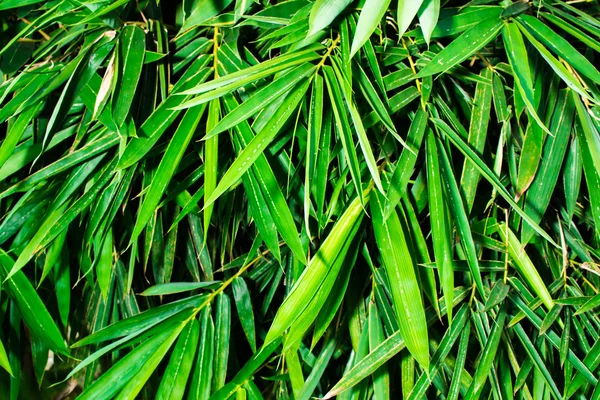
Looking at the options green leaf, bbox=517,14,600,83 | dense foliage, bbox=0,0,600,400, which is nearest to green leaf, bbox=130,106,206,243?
dense foliage, bbox=0,0,600,400

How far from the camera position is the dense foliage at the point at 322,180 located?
685 mm

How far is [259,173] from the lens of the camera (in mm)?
734

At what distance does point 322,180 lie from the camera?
2.37 ft

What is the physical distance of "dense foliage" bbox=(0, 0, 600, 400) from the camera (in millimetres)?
685

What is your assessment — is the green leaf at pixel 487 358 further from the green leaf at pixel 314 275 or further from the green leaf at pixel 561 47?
the green leaf at pixel 561 47

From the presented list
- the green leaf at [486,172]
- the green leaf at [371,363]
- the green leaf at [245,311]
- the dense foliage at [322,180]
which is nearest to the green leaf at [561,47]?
the dense foliage at [322,180]

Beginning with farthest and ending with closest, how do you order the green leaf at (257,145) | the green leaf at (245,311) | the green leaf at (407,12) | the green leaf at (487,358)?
the green leaf at (245,311) < the green leaf at (487,358) < the green leaf at (257,145) < the green leaf at (407,12)

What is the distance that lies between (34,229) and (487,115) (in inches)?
26.5

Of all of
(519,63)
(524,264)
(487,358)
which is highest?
(519,63)

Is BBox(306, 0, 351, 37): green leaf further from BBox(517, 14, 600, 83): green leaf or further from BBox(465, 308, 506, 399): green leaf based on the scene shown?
BBox(465, 308, 506, 399): green leaf

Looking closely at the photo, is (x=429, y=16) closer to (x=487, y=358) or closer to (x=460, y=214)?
(x=460, y=214)

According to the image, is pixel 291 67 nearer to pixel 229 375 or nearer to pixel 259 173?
pixel 259 173

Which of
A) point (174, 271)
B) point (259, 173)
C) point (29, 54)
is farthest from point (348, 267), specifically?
point (29, 54)

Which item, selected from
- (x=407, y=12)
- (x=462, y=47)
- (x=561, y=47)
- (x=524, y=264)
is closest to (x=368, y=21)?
(x=407, y=12)
